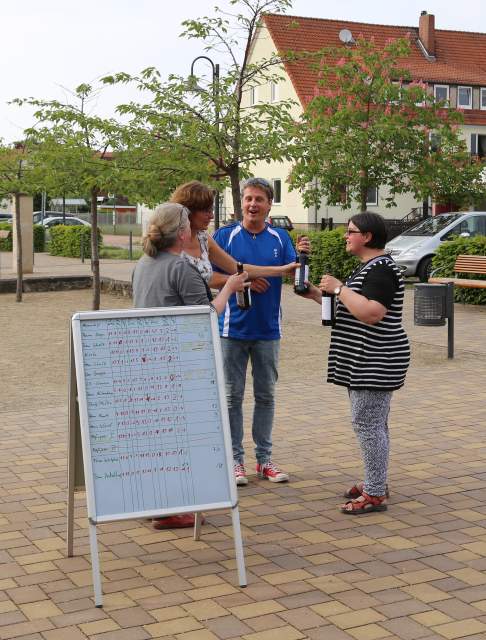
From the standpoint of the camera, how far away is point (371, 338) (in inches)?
221

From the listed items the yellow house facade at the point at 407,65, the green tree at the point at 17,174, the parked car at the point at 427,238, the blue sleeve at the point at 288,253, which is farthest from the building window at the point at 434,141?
the blue sleeve at the point at 288,253

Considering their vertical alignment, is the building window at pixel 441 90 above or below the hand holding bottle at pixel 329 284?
above

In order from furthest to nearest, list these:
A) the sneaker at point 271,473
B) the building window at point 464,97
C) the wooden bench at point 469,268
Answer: the building window at point 464,97 → the wooden bench at point 469,268 → the sneaker at point 271,473

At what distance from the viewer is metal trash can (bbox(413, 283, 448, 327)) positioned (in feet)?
37.1

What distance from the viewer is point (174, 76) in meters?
15.2

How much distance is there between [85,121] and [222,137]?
3.07 meters

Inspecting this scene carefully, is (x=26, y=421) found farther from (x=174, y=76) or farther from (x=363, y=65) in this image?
(x=363, y=65)

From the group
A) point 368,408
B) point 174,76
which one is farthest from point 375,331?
point 174,76

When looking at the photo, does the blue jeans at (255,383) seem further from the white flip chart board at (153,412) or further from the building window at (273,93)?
the building window at (273,93)

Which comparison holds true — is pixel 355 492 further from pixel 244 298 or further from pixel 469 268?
pixel 469 268

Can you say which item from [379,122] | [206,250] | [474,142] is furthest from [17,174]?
[474,142]

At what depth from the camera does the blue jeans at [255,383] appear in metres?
6.24

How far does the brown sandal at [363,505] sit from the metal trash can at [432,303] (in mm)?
5665

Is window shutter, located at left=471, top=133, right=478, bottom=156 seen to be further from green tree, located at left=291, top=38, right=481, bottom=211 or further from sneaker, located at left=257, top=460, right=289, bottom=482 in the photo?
sneaker, located at left=257, top=460, right=289, bottom=482
